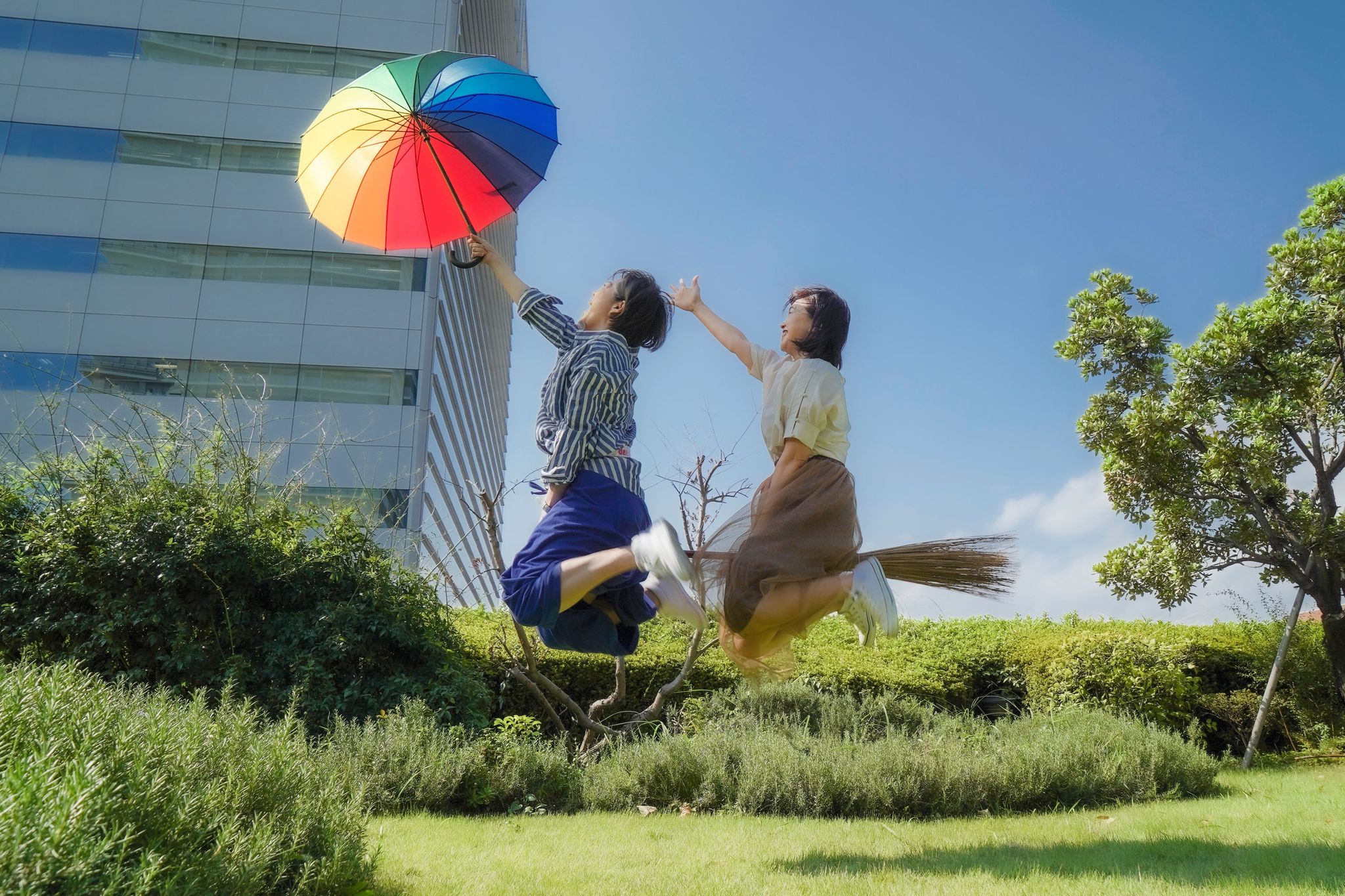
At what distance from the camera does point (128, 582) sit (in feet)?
20.8

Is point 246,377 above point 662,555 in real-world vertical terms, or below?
above

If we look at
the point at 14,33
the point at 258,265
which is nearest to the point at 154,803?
the point at 258,265

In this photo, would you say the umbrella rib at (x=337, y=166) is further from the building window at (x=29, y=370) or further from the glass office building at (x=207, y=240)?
the building window at (x=29, y=370)

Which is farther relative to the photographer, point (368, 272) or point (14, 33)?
point (14, 33)

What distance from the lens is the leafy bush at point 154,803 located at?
1781 mm

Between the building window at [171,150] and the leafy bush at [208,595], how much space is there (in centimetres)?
1477

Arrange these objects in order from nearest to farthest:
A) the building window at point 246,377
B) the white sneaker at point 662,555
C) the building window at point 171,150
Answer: the white sneaker at point 662,555 < the building window at point 246,377 < the building window at point 171,150

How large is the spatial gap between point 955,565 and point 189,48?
2255 cm

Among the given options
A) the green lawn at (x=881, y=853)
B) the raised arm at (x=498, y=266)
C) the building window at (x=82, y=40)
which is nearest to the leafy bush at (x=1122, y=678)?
the green lawn at (x=881, y=853)

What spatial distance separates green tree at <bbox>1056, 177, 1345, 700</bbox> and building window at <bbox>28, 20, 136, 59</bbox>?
2113cm

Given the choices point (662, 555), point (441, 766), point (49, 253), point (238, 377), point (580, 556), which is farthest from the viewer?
point (49, 253)

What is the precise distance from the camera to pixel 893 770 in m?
5.59

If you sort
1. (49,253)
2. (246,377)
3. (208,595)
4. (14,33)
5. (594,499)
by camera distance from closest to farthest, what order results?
(594,499) < (208,595) < (246,377) < (49,253) < (14,33)

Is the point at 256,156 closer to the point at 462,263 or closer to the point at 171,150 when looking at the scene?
the point at 171,150
